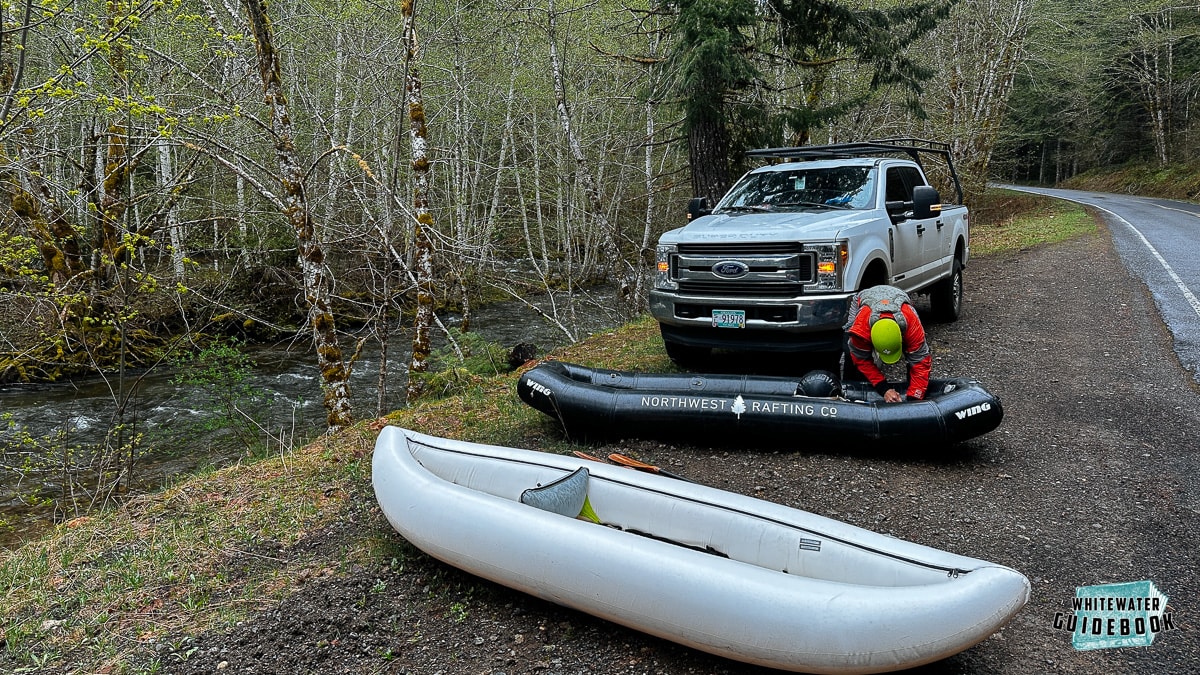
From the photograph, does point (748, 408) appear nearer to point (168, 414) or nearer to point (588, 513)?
point (588, 513)

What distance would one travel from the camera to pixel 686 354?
24.3ft

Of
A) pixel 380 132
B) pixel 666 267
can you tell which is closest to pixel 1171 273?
pixel 666 267

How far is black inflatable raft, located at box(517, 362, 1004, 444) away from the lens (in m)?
4.86

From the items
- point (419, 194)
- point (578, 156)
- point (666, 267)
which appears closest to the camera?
point (666, 267)

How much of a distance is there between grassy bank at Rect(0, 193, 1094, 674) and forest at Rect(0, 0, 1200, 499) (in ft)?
7.95

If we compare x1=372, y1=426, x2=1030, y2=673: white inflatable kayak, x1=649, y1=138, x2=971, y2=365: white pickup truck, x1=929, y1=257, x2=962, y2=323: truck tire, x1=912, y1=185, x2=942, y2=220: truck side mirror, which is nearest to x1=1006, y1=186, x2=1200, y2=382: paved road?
x1=929, y1=257, x2=962, y2=323: truck tire

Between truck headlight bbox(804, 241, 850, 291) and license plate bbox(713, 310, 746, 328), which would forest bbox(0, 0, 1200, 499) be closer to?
license plate bbox(713, 310, 746, 328)

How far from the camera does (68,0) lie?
586 centimetres

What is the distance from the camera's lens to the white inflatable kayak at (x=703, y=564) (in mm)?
2758

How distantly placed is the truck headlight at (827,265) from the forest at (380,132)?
157 inches

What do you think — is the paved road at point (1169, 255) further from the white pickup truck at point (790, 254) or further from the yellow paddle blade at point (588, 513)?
the yellow paddle blade at point (588, 513)

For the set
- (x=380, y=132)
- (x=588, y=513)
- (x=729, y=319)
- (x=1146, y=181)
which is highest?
(x=380, y=132)

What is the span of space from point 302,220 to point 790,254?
530cm

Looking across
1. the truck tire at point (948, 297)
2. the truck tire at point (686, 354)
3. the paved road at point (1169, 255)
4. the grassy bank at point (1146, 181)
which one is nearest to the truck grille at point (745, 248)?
the truck tire at point (686, 354)
